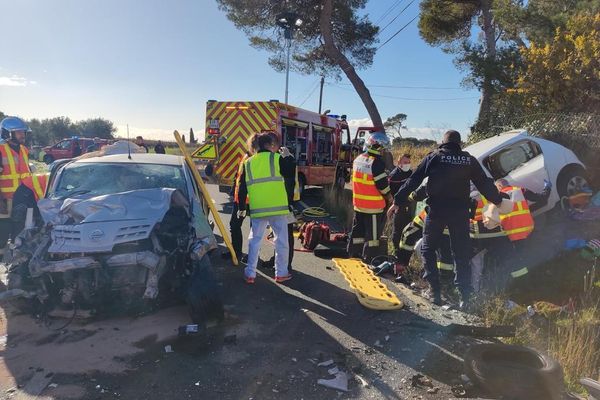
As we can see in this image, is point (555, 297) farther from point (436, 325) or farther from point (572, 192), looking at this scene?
point (572, 192)

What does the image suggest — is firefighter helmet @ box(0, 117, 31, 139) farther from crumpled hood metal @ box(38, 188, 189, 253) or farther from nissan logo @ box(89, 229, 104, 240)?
nissan logo @ box(89, 229, 104, 240)

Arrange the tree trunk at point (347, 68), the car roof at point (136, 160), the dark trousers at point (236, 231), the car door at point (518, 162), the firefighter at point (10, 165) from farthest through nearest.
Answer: the tree trunk at point (347, 68) → the car door at point (518, 162) → the dark trousers at point (236, 231) → the firefighter at point (10, 165) → the car roof at point (136, 160)

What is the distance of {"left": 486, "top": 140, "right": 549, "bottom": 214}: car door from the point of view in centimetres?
675

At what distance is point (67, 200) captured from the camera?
436 cm

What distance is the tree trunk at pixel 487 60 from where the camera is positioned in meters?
11.9

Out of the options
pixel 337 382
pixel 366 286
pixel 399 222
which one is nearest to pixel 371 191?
pixel 399 222

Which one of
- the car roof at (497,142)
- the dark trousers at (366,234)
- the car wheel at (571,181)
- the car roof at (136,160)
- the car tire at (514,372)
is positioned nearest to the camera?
the car tire at (514,372)

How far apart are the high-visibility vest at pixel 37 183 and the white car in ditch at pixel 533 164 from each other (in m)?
6.38

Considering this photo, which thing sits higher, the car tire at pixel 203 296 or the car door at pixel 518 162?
the car door at pixel 518 162

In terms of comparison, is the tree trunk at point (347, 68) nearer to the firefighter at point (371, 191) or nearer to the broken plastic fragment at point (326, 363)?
the firefighter at point (371, 191)

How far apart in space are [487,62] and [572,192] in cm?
645

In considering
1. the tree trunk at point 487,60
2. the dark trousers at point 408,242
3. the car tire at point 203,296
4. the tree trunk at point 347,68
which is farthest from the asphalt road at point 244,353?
the tree trunk at point 347,68

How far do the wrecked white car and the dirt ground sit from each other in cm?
27

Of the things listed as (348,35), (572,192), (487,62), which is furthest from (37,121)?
(572,192)
